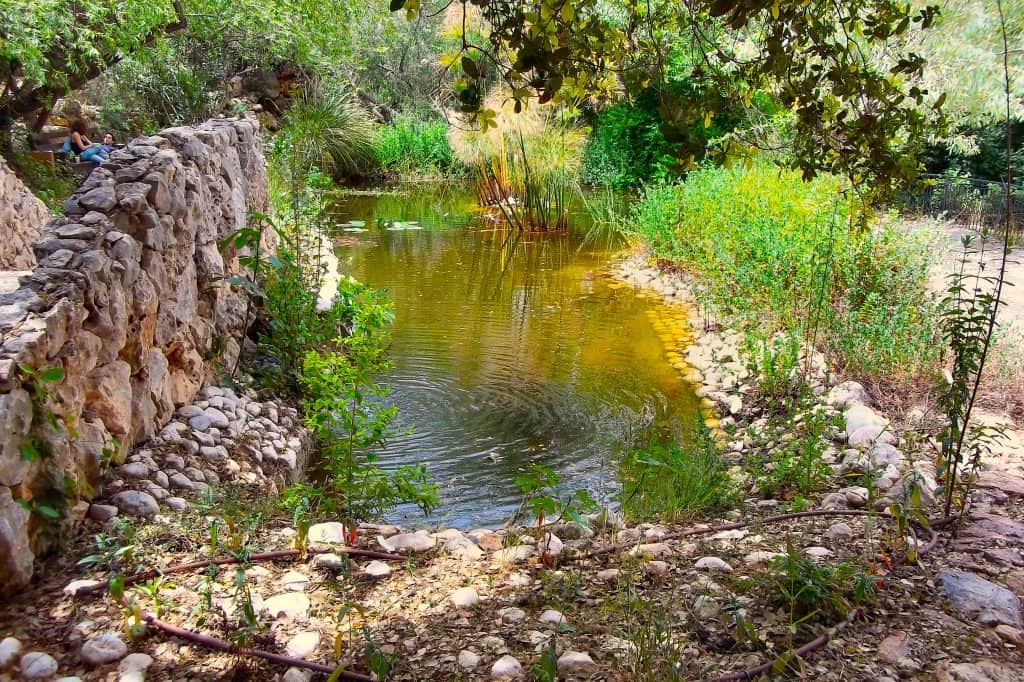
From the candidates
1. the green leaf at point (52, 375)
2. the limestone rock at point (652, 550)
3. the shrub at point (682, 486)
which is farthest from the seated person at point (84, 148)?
the limestone rock at point (652, 550)

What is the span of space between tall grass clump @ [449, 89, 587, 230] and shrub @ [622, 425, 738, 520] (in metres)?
8.35

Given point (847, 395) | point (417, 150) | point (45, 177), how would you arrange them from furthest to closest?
1. point (417, 150)
2. point (45, 177)
3. point (847, 395)

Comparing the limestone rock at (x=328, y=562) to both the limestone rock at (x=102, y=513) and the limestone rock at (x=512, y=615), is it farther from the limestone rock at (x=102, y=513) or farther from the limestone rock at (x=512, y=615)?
the limestone rock at (x=102, y=513)

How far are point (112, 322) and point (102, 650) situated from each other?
1570 millimetres

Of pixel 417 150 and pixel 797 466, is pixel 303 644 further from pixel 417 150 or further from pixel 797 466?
pixel 417 150

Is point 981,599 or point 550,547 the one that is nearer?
point 981,599

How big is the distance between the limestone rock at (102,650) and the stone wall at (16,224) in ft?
13.2

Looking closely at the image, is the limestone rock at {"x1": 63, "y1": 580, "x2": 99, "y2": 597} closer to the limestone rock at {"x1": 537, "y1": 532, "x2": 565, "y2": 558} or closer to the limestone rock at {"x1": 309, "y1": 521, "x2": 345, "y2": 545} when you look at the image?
the limestone rock at {"x1": 309, "y1": 521, "x2": 345, "y2": 545}

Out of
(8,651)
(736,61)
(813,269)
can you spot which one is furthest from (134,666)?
(813,269)

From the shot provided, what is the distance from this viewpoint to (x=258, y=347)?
5137 mm

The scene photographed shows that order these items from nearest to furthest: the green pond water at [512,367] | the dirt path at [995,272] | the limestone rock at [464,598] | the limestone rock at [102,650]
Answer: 1. the limestone rock at [102,650]
2. the limestone rock at [464,598]
3. the green pond water at [512,367]
4. the dirt path at [995,272]

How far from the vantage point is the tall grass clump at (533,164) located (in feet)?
40.0

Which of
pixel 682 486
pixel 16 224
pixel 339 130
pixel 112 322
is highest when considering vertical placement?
pixel 339 130

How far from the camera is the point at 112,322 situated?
10.6 ft
